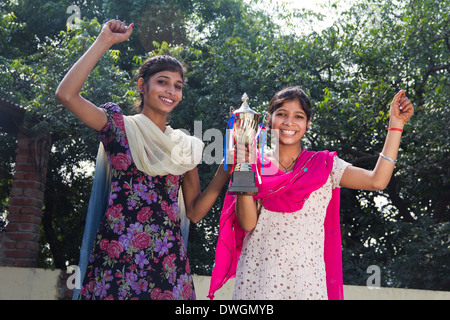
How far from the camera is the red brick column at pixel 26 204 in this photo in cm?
595

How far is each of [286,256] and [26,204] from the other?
4.62m

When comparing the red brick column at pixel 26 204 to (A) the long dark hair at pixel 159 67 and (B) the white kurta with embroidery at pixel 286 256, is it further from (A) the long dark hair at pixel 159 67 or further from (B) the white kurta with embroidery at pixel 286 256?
(B) the white kurta with embroidery at pixel 286 256

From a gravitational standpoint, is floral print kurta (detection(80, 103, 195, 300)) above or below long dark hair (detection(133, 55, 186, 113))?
below

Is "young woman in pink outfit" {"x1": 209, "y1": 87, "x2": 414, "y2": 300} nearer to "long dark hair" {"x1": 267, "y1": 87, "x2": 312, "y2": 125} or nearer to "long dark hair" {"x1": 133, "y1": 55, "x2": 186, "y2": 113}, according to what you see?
"long dark hair" {"x1": 267, "y1": 87, "x2": 312, "y2": 125}

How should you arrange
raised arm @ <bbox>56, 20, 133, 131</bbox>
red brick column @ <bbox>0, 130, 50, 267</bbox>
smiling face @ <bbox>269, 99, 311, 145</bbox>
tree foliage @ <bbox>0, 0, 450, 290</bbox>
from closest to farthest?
raised arm @ <bbox>56, 20, 133, 131</bbox>
smiling face @ <bbox>269, 99, 311, 145</bbox>
tree foliage @ <bbox>0, 0, 450, 290</bbox>
red brick column @ <bbox>0, 130, 50, 267</bbox>

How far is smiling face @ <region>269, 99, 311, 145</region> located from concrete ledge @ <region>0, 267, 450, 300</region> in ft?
8.84

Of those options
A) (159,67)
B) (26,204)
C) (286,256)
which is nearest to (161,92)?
(159,67)

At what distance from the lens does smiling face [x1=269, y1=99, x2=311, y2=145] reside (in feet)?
7.97

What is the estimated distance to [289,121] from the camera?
2.42 metres

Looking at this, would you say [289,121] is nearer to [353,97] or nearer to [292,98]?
A: [292,98]

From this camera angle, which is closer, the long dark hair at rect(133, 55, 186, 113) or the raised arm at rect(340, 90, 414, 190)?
the raised arm at rect(340, 90, 414, 190)

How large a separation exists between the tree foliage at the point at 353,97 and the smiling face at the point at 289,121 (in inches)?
127

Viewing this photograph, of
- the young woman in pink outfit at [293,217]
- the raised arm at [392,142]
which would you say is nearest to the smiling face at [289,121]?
the young woman in pink outfit at [293,217]

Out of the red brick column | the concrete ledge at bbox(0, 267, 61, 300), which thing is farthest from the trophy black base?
the red brick column
